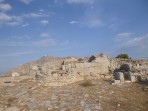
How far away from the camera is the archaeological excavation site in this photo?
36.2ft

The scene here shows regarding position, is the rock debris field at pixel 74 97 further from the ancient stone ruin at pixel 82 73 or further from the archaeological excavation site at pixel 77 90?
the ancient stone ruin at pixel 82 73

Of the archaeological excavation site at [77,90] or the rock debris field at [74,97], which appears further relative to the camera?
the archaeological excavation site at [77,90]

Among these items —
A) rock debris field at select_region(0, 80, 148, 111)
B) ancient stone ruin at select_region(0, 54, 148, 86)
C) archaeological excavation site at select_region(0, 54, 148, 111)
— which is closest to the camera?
rock debris field at select_region(0, 80, 148, 111)

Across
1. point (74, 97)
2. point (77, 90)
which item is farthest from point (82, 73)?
point (74, 97)

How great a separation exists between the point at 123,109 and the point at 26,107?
4.62m

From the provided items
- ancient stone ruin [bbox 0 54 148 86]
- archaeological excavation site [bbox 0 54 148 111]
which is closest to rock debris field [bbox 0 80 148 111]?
archaeological excavation site [bbox 0 54 148 111]

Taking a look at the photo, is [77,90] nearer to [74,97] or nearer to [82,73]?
[74,97]

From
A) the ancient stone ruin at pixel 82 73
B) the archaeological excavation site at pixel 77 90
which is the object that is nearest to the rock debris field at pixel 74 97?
the archaeological excavation site at pixel 77 90

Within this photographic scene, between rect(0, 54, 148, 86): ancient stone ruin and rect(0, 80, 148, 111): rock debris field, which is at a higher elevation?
rect(0, 54, 148, 86): ancient stone ruin

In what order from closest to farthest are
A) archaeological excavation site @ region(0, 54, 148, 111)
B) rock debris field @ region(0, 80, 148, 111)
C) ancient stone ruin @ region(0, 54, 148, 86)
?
rock debris field @ region(0, 80, 148, 111) < archaeological excavation site @ region(0, 54, 148, 111) < ancient stone ruin @ region(0, 54, 148, 86)

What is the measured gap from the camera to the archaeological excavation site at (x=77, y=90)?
11.0 metres

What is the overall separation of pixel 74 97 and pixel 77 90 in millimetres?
1549

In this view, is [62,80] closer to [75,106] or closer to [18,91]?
[18,91]

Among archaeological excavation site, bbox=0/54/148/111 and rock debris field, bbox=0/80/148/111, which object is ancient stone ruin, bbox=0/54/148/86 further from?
rock debris field, bbox=0/80/148/111
